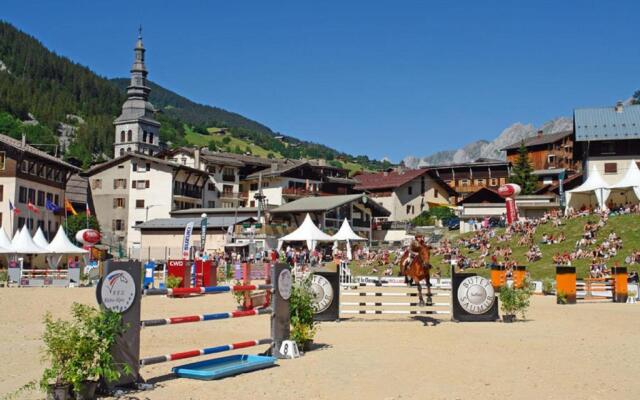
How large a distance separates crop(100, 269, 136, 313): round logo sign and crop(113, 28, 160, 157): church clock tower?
119m

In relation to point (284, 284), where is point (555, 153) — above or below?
above

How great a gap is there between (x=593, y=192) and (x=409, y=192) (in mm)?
39857

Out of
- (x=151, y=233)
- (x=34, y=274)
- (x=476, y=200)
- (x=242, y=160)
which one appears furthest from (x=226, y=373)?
(x=242, y=160)

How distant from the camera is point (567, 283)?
25.9 metres

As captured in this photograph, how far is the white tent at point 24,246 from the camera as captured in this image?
38.9 metres

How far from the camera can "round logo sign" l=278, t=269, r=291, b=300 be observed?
12.9 meters

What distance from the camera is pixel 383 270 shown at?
46438 millimetres

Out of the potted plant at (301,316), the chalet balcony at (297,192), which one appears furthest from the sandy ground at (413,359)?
the chalet balcony at (297,192)

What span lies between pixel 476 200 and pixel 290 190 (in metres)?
22.5

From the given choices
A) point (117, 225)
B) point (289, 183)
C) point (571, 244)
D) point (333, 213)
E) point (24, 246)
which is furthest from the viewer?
point (289, 183)

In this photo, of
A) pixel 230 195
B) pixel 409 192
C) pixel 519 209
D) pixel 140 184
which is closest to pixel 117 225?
pixel 140 184

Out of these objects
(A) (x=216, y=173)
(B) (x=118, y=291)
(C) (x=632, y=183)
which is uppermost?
(A) (x=216, y=173)

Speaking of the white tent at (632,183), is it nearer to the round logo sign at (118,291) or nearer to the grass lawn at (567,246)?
the grass lawn at (567,246)

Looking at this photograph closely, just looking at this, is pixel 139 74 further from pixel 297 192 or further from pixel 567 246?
pixel 567 246
